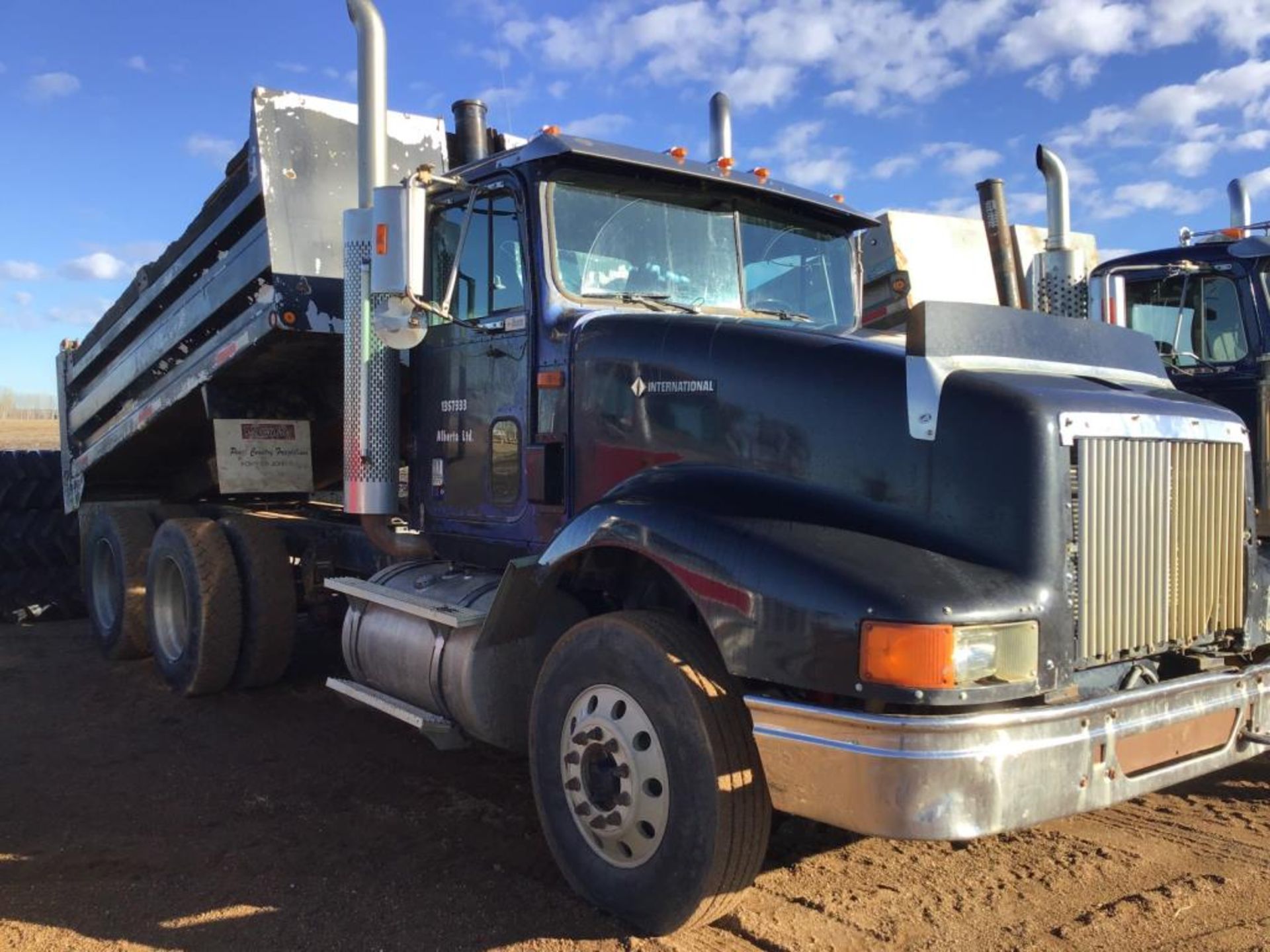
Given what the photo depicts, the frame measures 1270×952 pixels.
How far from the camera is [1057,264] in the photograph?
6.43m

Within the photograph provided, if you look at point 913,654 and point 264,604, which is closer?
point 913,654

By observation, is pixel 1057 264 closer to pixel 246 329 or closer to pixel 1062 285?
pixel 1062 285

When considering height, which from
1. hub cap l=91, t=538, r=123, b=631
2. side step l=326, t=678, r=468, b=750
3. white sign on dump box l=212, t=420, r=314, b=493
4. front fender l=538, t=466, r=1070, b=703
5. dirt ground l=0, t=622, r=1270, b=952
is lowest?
dirt ground l=0, t=622, r=1270, b=952

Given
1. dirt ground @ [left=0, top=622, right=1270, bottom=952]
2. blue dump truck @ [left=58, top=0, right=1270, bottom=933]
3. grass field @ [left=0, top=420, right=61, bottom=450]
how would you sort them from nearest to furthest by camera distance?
blue dump truck @ [left=58, top=0, right=1270, bottom=933] → dirt ground @ [left=0, top=622, right=1270, bottom=952] → grass field @ [left=0, top=420, right=61, bottom=450]

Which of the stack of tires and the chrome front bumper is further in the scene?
the stack of tires

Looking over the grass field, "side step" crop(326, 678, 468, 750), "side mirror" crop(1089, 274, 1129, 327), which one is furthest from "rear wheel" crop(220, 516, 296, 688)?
the grass field

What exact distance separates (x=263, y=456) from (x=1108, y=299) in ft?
17.7

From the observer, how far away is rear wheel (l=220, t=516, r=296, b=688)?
6316 mm

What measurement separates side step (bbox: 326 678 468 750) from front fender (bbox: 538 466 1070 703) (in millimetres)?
1464

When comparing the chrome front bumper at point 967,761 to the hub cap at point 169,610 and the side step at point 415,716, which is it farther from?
the hub cap at point 169,610

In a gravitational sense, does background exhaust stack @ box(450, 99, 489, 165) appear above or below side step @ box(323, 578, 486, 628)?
above

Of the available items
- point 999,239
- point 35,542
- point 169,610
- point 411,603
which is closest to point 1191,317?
point 999,239

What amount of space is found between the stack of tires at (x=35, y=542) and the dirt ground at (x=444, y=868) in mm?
4168

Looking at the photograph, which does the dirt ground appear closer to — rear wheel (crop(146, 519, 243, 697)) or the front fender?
rear wheel (crop(146, 519, 243, 697))
